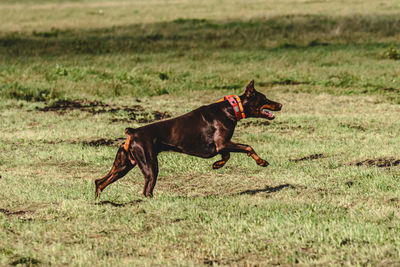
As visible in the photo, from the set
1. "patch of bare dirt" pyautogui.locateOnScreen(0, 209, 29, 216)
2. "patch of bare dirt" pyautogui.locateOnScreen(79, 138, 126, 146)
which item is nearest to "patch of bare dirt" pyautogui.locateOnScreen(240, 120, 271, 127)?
"patch of bare dirt" pyautogui.locateOnScreen(79, 138, 126, 146)

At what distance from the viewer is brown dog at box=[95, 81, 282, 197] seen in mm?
7996

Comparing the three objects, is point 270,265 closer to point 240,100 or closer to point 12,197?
point 240,100

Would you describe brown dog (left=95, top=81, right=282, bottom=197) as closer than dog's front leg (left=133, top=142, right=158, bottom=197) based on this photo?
No

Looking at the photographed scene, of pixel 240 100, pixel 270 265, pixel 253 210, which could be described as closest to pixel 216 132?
pixel 240 100

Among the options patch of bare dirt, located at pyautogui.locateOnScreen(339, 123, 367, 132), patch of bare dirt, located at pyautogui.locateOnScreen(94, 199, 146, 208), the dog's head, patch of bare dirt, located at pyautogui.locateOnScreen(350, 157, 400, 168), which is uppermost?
the dog's head

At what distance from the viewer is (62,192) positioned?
9047mm

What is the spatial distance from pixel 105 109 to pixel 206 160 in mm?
6888

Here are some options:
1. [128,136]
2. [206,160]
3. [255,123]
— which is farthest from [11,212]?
[255,123]

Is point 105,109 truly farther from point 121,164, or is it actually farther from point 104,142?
point 121,164

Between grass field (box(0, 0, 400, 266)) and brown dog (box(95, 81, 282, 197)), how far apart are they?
52 cm

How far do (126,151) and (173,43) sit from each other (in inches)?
922

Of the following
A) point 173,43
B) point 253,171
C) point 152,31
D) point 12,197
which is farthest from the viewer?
point 152,31

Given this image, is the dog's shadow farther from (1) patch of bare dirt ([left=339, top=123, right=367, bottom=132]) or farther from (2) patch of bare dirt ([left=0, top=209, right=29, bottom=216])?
(1) patch of bare dirt ([left=339, top=123, right=367, bottom=132])

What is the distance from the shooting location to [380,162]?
10.8 metres
